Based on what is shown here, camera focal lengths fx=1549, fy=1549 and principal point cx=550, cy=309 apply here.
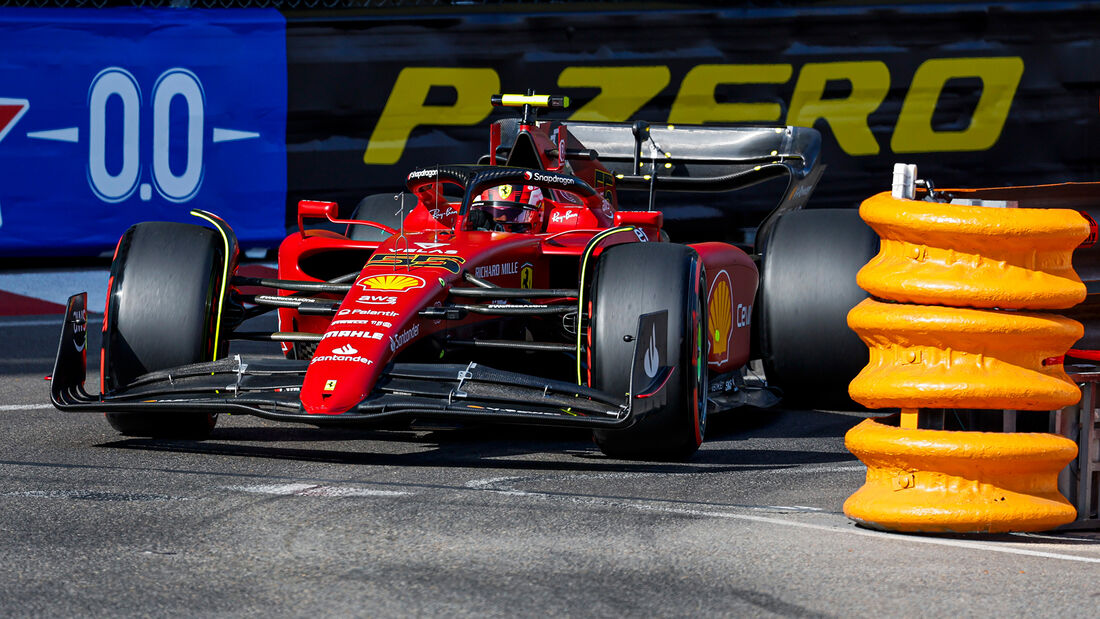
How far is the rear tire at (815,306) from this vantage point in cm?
691

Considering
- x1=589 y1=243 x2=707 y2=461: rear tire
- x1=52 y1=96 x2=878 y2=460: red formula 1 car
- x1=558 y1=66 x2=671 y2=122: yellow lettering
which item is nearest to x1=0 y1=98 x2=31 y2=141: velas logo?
x1=558 y1=66 x2=671 y2=122: yellow lettering

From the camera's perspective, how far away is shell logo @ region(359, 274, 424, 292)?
5875 millimetres

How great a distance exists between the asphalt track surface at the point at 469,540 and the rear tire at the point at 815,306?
2.97 ft

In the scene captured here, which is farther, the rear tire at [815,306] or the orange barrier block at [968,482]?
the rear tire at [815,306]

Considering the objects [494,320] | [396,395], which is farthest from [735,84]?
[396,395]

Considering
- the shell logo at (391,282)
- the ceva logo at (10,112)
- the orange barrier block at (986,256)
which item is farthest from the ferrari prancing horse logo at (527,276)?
the ceva logo at (10,112)

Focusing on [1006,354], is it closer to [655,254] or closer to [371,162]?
[655,254]

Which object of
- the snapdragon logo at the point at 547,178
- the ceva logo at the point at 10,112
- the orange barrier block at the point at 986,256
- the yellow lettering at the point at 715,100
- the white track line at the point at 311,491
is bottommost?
the white track line at the point at 311,491

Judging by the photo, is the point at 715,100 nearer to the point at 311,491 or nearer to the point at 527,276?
the point at 527,276

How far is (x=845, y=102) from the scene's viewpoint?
1145cm

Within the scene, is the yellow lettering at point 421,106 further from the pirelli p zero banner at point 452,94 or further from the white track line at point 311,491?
the white track line at point 311,491

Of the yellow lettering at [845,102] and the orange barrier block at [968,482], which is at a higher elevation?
the yellow lettering at [845,102]

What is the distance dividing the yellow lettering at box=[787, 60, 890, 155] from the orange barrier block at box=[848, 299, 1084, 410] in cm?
724

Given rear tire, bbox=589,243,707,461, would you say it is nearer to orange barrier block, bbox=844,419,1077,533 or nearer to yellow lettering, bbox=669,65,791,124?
orange barrier block, bbox=844,419,1077,533
